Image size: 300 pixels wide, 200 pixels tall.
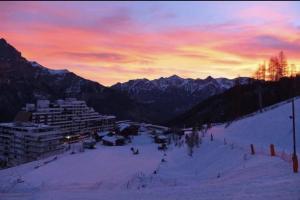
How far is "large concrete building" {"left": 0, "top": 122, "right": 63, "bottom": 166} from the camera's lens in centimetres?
9594

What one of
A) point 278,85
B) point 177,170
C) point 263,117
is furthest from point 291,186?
point 278,85

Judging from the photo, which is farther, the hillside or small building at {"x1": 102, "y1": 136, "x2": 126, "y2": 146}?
the hillside

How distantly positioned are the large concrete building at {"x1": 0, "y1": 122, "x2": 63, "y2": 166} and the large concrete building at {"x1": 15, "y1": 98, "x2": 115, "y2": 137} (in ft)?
49.7

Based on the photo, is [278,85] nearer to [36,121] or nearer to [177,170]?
[36,121]

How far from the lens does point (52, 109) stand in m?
132

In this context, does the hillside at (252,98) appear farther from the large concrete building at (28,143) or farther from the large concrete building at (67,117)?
the large concrete building at (67,117)

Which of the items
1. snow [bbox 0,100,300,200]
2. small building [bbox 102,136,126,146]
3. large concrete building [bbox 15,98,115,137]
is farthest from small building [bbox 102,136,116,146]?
large concrete building [bbox 15,98,115,137]

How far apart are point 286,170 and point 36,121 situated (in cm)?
11242

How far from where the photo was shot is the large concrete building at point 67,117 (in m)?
128

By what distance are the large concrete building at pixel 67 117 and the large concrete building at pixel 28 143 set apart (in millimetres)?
15157

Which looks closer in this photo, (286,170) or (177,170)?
(286,170)

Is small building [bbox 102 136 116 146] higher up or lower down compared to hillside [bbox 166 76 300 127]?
lower down

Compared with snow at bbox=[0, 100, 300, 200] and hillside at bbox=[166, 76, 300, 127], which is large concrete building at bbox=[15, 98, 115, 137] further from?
snow at bbox=[0, 100, 300, 200]

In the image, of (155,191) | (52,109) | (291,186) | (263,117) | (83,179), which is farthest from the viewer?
(52,109)
